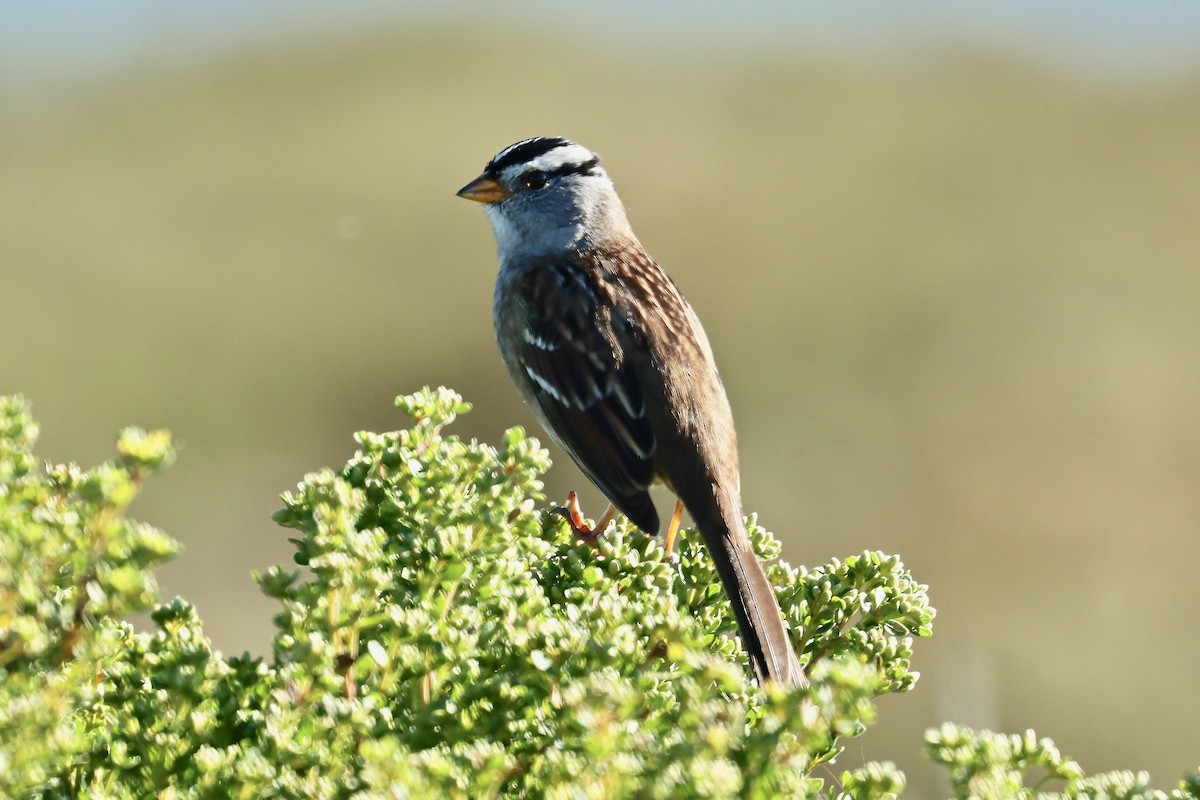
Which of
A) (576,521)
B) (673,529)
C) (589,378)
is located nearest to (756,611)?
(576,521)

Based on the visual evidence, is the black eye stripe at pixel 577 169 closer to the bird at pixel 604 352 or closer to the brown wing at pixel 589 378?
the bird at pixel 604 352

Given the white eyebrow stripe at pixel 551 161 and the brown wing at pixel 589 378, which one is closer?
the brown wing at pixel 589 378

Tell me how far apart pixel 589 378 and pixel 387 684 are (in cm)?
266

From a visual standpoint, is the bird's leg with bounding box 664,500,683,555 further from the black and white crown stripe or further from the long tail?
the black and white crown stripe

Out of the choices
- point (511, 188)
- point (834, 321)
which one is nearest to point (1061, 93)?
point (834, 321)

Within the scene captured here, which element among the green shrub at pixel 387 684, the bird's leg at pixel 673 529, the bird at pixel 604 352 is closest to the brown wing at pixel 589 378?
the bird at pixel 604 352

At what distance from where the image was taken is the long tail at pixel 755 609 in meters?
3.12

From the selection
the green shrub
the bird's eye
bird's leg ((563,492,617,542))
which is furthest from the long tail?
the bird's eye

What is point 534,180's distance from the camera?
228 inches

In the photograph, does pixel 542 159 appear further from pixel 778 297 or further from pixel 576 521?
pixel 778 297

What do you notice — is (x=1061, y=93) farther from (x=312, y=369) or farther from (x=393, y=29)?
(x=312, y=369)

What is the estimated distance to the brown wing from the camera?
4508 mm

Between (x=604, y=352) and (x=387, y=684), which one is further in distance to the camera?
(x=604, y=352)

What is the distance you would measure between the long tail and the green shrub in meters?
0.50
